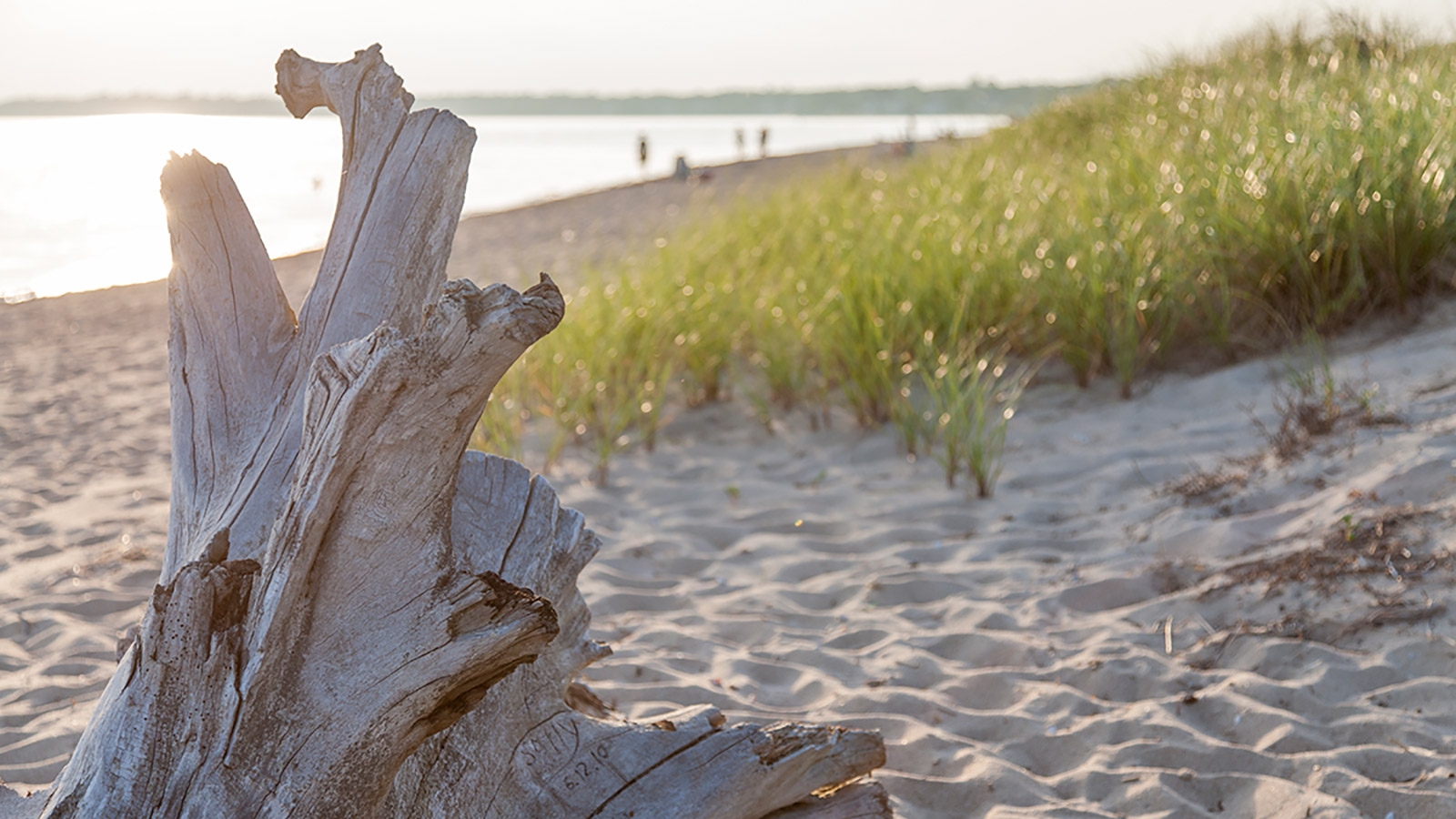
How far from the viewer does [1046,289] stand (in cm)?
482

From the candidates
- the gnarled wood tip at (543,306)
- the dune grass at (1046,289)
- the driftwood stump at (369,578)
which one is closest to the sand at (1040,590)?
the dune grass at (1046,289)

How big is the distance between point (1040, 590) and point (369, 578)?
230cm

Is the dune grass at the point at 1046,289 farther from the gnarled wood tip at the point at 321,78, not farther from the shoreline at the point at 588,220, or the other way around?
the shoreline at the point at 588,220

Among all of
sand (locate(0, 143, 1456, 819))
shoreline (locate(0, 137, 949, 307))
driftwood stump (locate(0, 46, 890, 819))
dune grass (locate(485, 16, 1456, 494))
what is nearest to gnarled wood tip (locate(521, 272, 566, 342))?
driftwood stump (locate(0, 46, 890, 819))

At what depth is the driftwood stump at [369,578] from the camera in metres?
1.40

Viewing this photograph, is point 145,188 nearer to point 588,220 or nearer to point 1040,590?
point 588,220

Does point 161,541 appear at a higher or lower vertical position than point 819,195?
lower

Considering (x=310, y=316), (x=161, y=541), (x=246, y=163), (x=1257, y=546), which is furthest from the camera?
(x=246, y=163)

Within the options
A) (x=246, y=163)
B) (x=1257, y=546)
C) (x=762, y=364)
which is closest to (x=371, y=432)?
(x=1257, y=546)

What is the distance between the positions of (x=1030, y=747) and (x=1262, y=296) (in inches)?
125

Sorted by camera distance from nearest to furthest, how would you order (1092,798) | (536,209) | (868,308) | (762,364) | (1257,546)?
(1092,798) → (1257,546) → (868,308) → (762,364) → (536,209)

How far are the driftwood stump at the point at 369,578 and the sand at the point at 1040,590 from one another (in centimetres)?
72

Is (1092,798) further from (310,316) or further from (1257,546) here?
(310,316)

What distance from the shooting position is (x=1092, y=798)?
7.34ft
